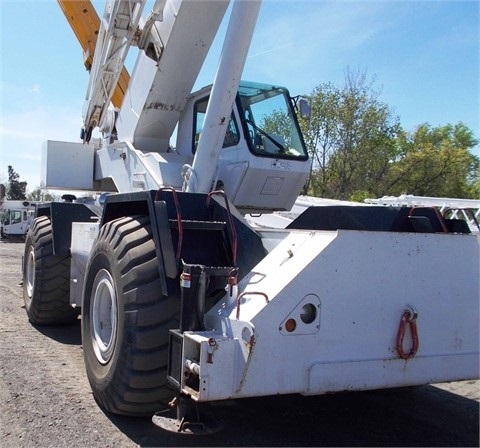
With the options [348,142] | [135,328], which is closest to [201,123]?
[135,328]

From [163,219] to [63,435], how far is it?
1.54 m

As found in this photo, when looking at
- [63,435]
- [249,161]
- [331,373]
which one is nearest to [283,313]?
[331,373]

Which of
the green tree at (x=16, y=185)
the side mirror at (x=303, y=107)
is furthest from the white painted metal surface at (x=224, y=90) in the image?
the green tree at (x=16, y=185)

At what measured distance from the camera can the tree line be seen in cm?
2692

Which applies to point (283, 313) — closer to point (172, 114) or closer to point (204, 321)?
point (204, 321)

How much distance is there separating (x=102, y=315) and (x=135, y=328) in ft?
2.99

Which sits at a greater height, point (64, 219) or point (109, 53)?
point (109, 53)

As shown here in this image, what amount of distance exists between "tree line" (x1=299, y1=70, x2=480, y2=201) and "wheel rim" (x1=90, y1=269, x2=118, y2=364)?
19788mm

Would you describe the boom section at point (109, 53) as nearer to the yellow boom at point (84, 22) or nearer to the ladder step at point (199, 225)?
the yellow boom at point (84, 22)

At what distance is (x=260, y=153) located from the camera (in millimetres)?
5410

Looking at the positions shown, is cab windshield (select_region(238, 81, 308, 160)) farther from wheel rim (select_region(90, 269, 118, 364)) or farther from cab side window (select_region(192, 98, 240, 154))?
wheel rim (select_region(90, 269, 118, 364))

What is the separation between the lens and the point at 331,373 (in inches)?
127

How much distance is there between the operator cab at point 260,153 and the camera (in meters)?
5.40

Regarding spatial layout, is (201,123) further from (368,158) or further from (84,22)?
(368,158)
